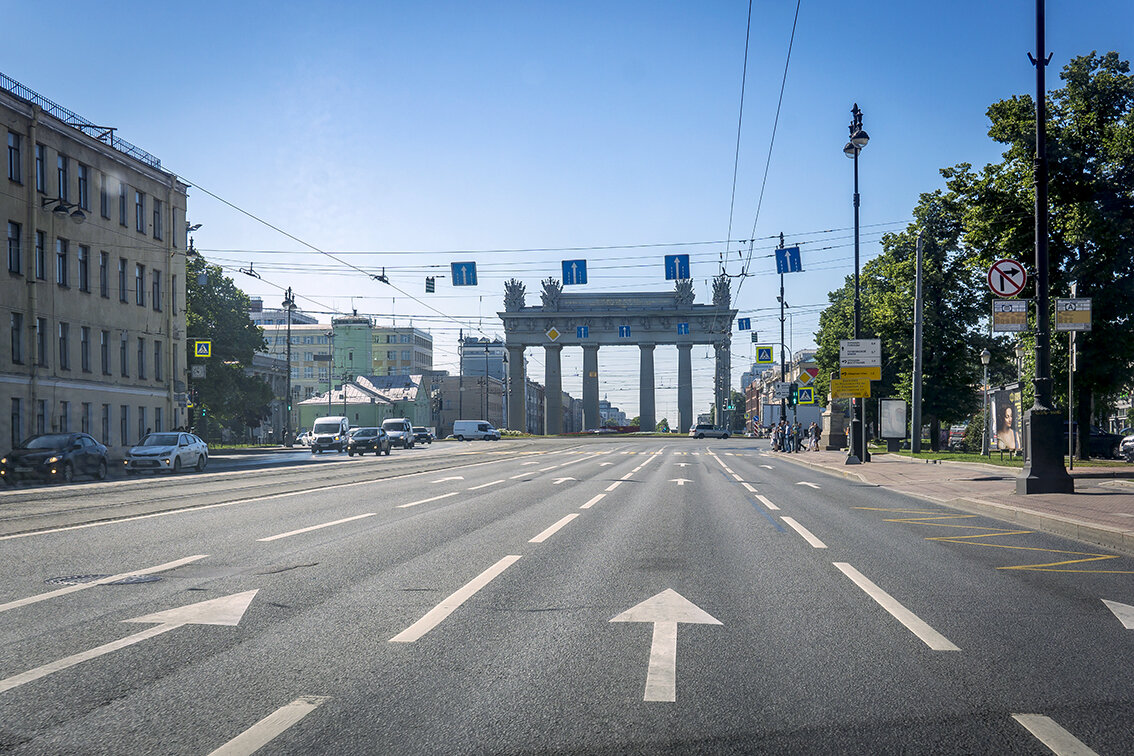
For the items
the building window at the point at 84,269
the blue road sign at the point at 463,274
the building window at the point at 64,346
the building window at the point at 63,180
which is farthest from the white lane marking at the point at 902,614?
the building window at the point at 84,269

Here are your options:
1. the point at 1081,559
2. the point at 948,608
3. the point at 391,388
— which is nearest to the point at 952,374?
the point at 1081,559

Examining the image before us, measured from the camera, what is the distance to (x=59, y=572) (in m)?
8.41

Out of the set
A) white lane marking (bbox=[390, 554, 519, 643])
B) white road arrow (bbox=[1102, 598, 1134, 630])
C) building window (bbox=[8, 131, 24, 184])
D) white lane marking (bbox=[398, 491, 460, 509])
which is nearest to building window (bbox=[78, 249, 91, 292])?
building window (bbox=[8, 131, 24, 184])

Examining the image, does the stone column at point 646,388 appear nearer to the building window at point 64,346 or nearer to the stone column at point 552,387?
the stone column at point 552,387

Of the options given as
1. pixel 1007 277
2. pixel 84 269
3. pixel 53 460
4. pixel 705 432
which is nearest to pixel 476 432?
pixel 705 432

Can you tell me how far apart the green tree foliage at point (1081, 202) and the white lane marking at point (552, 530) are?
19253mm

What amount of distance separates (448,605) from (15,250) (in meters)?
35.8

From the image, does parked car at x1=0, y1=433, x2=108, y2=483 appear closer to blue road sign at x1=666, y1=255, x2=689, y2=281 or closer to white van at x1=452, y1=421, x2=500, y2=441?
blue road sign at x1=666, y1=255, x2=689, y2=281

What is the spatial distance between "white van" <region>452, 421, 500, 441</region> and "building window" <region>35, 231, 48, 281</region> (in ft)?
170

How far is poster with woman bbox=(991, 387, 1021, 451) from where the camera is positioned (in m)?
32.1

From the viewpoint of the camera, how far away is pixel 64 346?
128ft

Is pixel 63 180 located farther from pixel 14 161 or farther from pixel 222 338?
pixel 222 338

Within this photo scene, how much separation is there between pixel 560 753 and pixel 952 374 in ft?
162

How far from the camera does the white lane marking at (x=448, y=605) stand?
5959 mm
